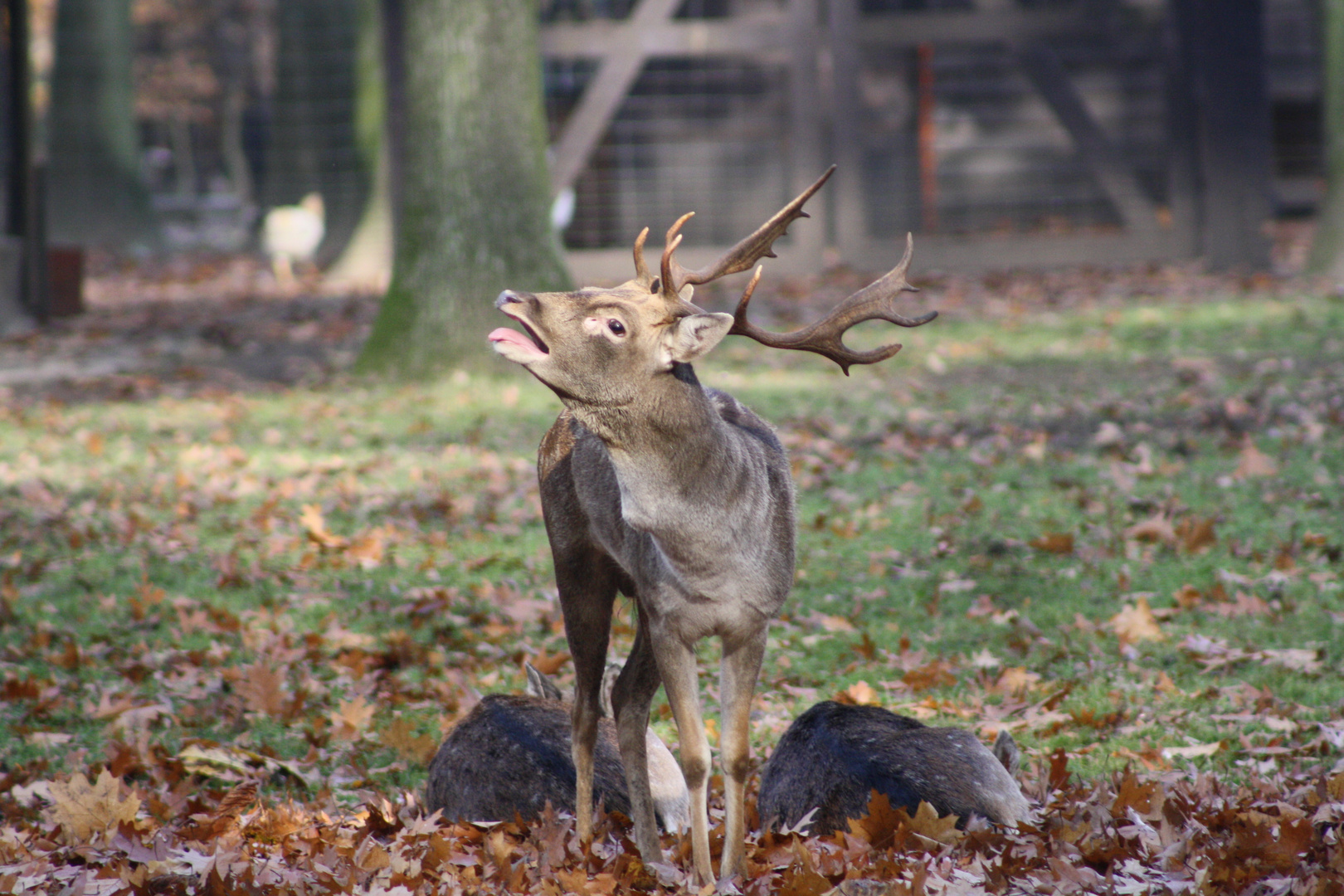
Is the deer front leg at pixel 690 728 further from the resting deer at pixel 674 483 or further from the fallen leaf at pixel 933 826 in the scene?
the fallen leaf at pixel 933 826

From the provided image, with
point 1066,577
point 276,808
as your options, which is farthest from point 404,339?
point 276,808

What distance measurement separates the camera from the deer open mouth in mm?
3303

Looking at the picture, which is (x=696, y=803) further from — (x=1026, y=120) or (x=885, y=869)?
(x=1026, y=120)

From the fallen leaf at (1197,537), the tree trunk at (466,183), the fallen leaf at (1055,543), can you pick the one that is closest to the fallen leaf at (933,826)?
the fallen leaf at (1055,543)

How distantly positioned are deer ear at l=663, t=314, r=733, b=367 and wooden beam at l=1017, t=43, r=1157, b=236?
15.5m

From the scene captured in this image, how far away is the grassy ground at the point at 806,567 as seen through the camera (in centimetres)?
538

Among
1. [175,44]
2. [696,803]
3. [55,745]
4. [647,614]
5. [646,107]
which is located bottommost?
[55,745]

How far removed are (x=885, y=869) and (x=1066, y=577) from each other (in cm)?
332

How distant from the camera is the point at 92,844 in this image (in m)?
4.16

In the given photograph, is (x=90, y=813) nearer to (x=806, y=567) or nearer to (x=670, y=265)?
(x=670, y=265)

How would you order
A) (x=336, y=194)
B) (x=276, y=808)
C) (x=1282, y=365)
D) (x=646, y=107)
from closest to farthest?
(x=276, y=808), (x=1282, y=365), (x=646, y=107), (x=336, y=194)

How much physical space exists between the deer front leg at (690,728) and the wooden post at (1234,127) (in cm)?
1460

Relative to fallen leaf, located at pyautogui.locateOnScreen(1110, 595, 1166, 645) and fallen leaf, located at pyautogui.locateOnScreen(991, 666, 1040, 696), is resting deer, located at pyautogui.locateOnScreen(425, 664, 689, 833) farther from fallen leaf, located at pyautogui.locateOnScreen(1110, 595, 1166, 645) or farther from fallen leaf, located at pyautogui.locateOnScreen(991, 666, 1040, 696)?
fallen leaf, located at pyautogui.locateOnScreen(1110, 595, 1166, 645)

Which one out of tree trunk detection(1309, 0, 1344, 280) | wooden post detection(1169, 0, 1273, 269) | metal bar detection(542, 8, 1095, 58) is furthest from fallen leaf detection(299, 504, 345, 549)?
wooden post detection(1169, 0, 1273, 269)
